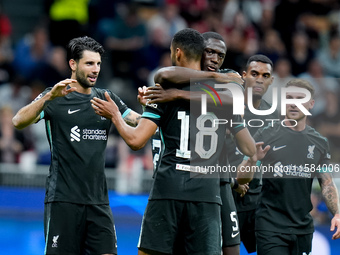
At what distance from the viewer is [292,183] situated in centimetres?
655

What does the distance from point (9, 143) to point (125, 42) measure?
11.7 ft

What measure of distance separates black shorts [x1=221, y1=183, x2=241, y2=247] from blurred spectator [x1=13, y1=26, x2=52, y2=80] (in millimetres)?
7487

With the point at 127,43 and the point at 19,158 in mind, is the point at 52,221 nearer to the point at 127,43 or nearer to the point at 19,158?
the point at 19,158

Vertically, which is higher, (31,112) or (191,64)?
(191,64)

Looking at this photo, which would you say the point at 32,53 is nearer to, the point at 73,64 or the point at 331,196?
the point at 73,64

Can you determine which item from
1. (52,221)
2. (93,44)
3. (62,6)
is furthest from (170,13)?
(52,221)

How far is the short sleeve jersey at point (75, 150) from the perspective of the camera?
19.9 ft

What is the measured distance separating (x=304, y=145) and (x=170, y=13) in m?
8.23

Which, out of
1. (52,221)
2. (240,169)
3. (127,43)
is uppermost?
(127,43)

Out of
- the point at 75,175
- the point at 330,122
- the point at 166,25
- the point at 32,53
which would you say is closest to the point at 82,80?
the point at 75,175

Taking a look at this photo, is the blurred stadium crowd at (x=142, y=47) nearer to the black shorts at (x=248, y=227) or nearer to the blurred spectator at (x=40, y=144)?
the blurred spectator at (x=40, y=144)

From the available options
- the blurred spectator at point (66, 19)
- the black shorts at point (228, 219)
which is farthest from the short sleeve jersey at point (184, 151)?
the blurred spectator at point (66, 19)

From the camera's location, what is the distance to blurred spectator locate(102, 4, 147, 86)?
13.9m

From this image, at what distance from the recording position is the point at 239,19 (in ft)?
49.5
